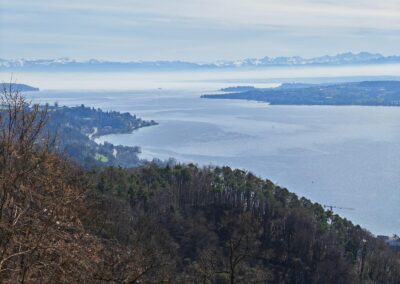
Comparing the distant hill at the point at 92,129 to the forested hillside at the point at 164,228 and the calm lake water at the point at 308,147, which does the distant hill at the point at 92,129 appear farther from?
the forested hillside at the point at 164,228

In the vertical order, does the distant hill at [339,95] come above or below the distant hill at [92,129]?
above

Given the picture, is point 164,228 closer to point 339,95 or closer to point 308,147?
point 308,147

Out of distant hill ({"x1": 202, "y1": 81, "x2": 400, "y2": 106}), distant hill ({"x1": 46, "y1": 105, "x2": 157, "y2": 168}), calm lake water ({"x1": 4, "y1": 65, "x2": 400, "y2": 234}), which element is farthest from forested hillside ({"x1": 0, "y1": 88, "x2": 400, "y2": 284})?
distant hill ({"x1": 202, "y1": 81, "x2": 400, "y2": 106})

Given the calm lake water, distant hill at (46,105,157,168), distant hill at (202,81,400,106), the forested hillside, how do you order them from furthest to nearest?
distant hill at (202,81,400,106)
distant hill at (46,105,157,168)
the calm lake water
the forested hillside

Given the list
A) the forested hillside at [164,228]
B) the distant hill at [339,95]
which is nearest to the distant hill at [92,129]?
the forested hillside at [164,228]

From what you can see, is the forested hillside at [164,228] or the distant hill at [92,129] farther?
the distant hill at [92,129]

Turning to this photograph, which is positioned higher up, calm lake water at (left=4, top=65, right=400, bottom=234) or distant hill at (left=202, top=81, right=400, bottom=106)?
distant hill at (left=202, top=81, right=400, bottom=106)

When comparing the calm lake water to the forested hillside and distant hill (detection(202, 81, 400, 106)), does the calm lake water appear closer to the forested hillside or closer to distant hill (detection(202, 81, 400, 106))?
distant hill (detection(202, 81, 400, 106))

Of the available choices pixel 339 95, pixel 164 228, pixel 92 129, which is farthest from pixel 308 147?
pixel 339 95
